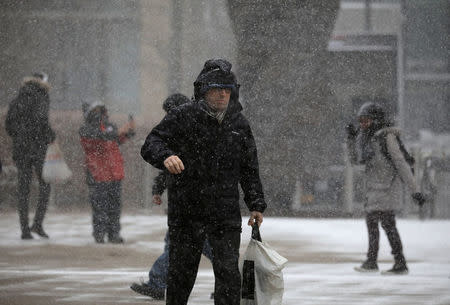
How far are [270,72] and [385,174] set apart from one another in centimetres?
731

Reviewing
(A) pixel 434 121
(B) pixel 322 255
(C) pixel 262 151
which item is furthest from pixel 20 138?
(A) pixel 434 121

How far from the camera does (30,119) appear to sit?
11062 mm

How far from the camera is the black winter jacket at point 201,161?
4.93 metres

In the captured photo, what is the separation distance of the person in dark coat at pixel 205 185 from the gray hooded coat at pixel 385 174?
11.4 feet

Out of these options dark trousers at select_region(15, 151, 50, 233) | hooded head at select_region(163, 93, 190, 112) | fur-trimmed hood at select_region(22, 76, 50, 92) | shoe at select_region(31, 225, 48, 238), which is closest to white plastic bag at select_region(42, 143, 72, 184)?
dark trousers at select_region(15, 151, 50, 233)

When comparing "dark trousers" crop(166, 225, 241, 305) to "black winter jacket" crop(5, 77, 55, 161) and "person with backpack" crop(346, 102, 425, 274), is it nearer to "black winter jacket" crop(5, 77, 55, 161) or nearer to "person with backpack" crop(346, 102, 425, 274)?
"person with backpack" crop(346, 102, 425, 274)

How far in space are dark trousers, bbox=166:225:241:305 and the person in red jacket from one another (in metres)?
5.84

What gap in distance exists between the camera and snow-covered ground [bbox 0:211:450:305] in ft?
22.4

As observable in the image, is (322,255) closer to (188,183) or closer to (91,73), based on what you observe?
(188,183)

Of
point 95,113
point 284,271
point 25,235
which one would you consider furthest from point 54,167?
point 284,271

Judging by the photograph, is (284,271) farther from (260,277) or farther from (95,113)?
(95,113)

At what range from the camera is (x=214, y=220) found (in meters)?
4.93

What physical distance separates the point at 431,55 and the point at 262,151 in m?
10.9

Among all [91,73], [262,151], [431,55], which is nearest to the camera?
[262,151]
